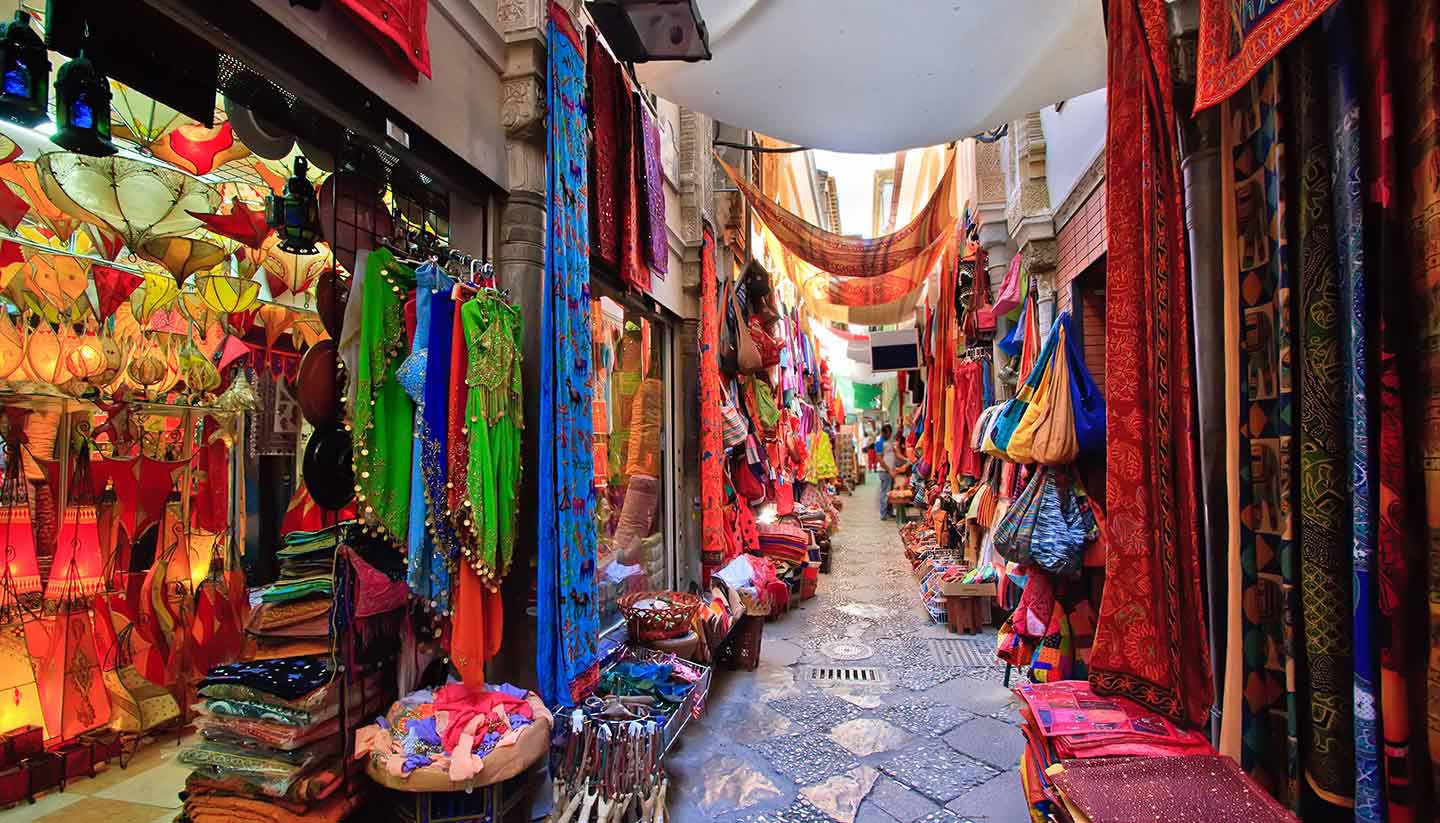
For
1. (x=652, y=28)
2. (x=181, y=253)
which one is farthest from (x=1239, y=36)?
(x=181, y=253)

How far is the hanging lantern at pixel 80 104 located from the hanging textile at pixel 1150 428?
3.14m

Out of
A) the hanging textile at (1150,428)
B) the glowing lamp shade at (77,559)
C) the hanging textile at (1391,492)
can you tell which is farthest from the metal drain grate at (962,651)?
the glowing lamp shade at (77,559)

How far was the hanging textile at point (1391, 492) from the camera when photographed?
1370 mm

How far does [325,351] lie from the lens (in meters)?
2.30

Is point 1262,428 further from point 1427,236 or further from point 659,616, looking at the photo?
point 659,616

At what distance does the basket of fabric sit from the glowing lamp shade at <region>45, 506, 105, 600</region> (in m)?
2.68

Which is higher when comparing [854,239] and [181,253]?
[854,239]

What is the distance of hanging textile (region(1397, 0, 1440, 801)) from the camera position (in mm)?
1295

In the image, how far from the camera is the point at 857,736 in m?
3.64

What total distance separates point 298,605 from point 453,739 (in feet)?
2.69

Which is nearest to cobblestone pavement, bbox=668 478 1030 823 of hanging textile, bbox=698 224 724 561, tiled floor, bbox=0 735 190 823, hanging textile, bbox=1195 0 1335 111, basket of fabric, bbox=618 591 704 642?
basket of fabric, bbox=618 591 704 642

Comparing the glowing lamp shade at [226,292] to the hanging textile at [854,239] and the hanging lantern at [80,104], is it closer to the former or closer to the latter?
the hanging lantern at [80,104]

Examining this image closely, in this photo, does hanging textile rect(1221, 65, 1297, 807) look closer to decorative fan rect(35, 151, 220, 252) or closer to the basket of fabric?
the basket of fabric

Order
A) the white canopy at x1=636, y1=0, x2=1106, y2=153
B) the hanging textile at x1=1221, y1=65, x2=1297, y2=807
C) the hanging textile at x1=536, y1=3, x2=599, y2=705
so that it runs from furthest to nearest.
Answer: the white canopy at x1=636, y1=0, x2=1106, y2=153 → the hanging textile at x1=536, y1=3, x2=599, y2=705 → the hanging textile at x1=1221, y1=65, x2=1297, y2=807
